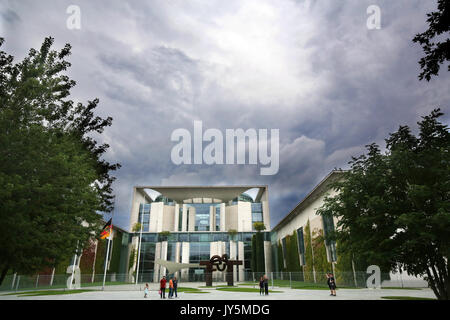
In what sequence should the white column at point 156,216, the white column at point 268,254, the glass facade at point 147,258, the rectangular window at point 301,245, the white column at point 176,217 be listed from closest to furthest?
the rectangular window at point 301,245 < the glass facade at point 147,258 < the white column at point 268,254 < the white column at point 156,216 < the white column at point 176,217

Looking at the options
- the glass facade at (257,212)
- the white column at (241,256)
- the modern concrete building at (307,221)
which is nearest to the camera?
the modern concrete building at (307,221)

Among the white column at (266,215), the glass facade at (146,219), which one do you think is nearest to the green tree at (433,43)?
the white column at (266,215)

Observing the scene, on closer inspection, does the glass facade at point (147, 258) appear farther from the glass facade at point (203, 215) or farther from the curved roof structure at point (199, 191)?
the curved roof structure at point (199, 191)

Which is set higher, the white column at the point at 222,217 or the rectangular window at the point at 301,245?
the white column at the point at 222,217

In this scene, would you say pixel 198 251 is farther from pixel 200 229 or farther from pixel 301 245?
pixel 301 245

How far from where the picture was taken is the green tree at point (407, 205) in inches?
489

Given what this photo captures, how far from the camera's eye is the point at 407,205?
13.8m

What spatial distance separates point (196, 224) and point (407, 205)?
5631cm

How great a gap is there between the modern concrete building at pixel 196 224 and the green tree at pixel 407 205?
4575 centimetres

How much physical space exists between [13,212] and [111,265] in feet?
164

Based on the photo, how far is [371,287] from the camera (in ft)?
83.2

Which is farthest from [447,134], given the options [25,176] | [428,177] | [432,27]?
[25,176]

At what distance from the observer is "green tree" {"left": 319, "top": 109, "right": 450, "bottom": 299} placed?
489 inches

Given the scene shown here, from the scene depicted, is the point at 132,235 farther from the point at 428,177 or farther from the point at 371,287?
the point at 428,177
